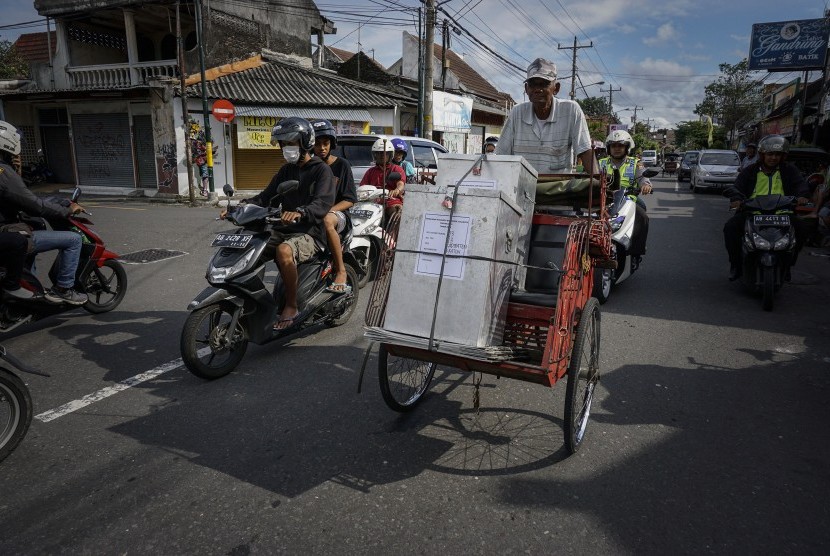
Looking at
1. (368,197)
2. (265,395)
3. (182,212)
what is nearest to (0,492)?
(265,395)

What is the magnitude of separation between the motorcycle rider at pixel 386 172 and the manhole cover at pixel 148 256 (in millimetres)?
3506

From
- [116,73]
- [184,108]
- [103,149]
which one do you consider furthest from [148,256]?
[116,73]

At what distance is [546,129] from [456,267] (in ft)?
5.99

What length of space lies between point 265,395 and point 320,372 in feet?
1.82

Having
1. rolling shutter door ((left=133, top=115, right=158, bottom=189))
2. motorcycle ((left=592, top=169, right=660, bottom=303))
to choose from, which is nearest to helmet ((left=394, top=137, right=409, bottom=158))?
motorcycle ((left=592, top=169, right=660, bottom=303))

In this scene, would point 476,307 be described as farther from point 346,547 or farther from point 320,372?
point 320,372

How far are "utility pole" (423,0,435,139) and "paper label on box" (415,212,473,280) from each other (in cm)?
1566

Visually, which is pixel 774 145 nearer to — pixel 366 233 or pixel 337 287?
pixel 366 233

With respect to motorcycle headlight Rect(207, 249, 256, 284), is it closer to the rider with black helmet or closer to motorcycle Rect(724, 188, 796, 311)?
the rider with black helmet

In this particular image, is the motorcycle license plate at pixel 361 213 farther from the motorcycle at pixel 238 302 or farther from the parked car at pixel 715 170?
the parked car at pixel 715 170

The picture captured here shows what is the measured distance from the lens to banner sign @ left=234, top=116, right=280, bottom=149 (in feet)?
64.7

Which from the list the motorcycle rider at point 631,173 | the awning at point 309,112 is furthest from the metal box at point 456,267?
the awning at point 309,112

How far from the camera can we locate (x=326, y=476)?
9.83 feet

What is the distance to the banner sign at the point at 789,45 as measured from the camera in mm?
25234
